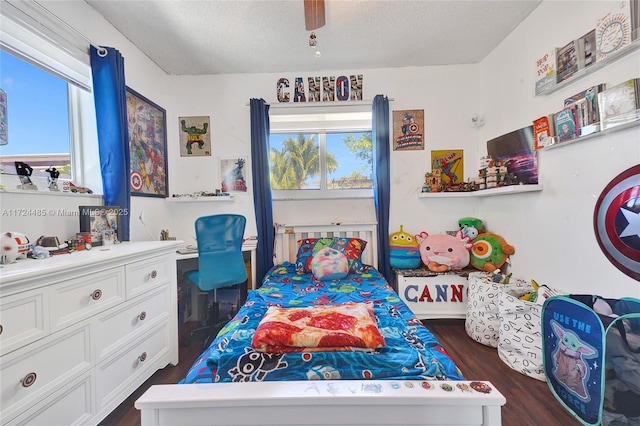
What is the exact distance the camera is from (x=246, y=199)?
2.80 m

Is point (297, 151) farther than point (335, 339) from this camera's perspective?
Yes

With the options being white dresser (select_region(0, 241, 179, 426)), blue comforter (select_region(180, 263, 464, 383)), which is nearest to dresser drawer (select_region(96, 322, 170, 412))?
white dresser (select_region(0, 241, 179, 426))

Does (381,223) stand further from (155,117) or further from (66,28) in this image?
(66,28)

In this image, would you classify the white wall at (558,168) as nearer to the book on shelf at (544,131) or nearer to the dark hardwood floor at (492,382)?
the book on shelf at (544,131)

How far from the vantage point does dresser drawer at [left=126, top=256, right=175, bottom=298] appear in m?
1.45

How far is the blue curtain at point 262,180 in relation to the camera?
2590 millimetres

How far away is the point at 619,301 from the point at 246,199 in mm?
2944

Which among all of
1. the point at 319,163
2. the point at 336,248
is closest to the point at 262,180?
the point at 319,163

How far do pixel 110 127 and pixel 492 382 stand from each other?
3.27 metres

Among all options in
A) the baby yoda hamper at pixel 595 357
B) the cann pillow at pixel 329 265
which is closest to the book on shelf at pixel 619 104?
the baby yoda hamper at pixel 595 357

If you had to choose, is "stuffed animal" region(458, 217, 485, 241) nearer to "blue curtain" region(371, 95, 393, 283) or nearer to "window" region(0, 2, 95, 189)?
"blue curtain" region(371, 95, 393, 283)

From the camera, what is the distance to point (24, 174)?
1370 millimetres

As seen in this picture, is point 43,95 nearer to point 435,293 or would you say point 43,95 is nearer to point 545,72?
point 435,293

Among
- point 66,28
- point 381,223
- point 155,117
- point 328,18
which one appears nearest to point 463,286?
point 381,223
